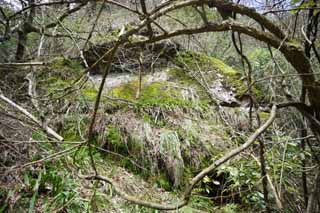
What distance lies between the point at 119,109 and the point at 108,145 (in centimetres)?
53

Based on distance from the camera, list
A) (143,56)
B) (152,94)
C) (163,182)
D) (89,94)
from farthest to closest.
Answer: (143,56)
(152,94)
(89,94)
(163,182)

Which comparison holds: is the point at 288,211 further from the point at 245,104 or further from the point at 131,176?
the point at 245,104

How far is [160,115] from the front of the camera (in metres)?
3.55

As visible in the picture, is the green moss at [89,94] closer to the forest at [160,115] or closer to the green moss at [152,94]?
the forest at [160,115]

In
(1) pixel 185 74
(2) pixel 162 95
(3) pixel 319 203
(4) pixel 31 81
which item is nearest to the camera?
(3) pixel 319 203

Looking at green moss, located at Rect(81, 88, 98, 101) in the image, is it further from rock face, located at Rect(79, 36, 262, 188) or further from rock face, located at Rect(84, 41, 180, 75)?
rock face, located at Rect(84, 41, 180, 75)

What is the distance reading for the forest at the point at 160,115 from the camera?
1.68 m

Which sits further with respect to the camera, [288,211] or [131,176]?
[131,176]

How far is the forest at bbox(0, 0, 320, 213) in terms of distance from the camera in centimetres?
168

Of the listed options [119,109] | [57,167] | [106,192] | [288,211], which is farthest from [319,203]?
[119,109]

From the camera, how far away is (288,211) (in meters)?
2.39

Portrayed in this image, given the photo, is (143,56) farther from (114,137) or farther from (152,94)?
(114,137)

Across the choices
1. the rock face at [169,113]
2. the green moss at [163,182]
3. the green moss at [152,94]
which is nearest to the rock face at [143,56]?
the rock face at [169,113]

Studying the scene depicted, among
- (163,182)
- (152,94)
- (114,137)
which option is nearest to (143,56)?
(152,94)
